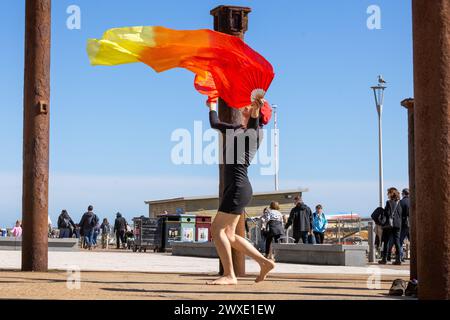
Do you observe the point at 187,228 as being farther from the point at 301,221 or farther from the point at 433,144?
the point at 433,144

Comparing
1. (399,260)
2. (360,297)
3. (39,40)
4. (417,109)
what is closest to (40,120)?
(39,40)

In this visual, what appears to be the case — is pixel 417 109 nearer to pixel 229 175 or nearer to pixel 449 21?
pixel 449 21

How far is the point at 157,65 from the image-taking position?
39.0 feet

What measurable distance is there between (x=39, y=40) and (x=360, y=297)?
21.9 ft

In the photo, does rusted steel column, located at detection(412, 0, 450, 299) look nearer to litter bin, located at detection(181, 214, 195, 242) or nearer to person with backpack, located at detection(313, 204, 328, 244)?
person with backpack, located at detection(313, 204, 328, 244)

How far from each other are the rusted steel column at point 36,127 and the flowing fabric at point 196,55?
2.19 meters

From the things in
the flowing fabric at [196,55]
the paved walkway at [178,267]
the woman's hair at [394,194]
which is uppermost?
the flowing fabric at [196,55]

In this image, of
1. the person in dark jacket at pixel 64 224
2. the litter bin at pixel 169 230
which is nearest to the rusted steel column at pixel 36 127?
the litter bin at pixel 169 230

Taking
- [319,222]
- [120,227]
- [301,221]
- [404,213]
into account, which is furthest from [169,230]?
[404,213]

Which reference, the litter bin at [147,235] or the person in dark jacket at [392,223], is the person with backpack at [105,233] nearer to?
the litter bin at [147,235]

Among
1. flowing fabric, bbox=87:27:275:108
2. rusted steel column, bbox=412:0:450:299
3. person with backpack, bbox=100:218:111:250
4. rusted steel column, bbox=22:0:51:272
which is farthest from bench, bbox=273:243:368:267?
person with backpack, bbox=100:218:111:250

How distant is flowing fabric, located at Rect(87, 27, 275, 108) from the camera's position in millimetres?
11734

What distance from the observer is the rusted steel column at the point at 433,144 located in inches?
316

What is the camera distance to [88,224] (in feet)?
125
